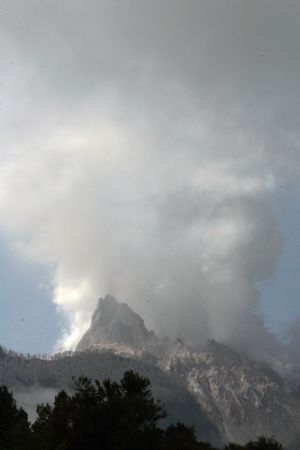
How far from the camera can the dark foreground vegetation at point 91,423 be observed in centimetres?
5991

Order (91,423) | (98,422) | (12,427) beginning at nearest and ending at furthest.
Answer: (91,423) → (98,422) → (12,427)

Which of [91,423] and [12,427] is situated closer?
[91,423]

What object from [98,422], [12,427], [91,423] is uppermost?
[12,427]

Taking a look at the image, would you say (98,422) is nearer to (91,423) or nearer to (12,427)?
(91,423)

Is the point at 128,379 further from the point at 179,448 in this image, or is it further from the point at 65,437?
the point at 65,437

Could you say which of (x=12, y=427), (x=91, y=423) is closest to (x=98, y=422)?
(x=91, y=423)

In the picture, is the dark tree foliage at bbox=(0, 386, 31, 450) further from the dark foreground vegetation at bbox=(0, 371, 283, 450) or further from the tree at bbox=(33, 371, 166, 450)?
the tree at bbox=(33, 371, 166, 450)

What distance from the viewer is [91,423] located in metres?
60.4

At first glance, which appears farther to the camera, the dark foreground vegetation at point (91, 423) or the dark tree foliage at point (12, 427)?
the dark foreground vegetation at point (91, 423)

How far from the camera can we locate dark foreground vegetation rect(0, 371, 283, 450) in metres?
59.9

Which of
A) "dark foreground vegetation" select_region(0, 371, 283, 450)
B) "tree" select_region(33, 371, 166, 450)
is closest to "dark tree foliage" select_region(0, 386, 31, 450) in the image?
"dark foreground vegetation" select_region(0, 371, 283, 450)

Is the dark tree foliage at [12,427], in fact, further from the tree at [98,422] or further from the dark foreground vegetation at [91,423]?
the tree at [98,422]

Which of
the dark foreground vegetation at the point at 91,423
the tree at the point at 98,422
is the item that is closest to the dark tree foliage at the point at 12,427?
the dark foreground vegetation at the point at 91,423

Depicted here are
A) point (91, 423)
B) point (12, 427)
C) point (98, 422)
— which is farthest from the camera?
point (12, 427)
